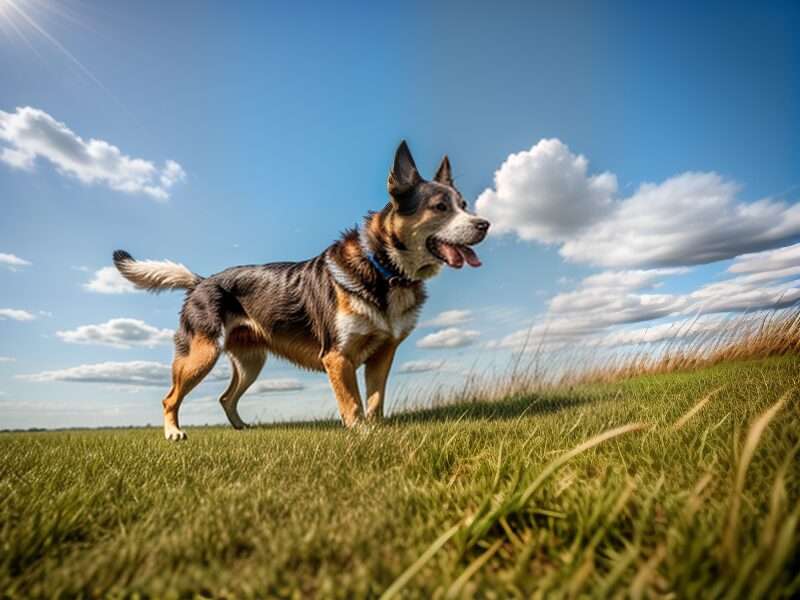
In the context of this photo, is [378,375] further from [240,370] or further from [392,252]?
[240,370]

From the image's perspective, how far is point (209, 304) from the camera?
235 inches

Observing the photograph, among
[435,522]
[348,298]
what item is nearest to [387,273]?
[348,298]

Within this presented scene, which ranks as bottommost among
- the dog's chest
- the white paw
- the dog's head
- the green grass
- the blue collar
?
the green grass

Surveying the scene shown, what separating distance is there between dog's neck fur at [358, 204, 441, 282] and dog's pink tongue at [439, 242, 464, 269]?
7.5 inches

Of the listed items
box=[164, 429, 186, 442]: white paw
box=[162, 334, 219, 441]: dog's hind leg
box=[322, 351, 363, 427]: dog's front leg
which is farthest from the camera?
box=[162, 334, 219, 441]: dog's hind leg

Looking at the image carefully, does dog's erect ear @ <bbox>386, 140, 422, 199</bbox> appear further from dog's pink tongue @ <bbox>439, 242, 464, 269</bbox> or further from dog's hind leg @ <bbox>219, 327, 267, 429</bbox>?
dog's hind leg @ <bbox>219, 327, 267, 429</bbox>

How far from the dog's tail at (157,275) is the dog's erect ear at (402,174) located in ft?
11.0

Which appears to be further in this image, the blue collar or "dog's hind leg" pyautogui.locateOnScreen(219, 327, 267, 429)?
"dog's hind leg" pyautogui.locateOnScreen(219, 327, 267, 429)

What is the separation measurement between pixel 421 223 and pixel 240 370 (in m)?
3.70

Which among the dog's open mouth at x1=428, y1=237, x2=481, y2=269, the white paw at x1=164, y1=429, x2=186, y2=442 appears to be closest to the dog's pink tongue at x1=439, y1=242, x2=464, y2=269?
the dog's open mouth at x1=428, y1=237, x2=481, y2=269

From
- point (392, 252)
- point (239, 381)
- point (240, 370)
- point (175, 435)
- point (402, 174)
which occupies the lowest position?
point (175, 435)

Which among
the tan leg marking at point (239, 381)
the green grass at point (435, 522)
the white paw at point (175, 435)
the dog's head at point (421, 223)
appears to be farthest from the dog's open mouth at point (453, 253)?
the white paw at point (175, 435)

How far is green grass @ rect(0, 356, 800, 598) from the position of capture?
4.28 feet

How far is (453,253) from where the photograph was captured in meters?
5.01
